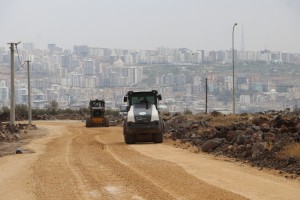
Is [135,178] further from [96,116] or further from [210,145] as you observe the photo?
[96,116]

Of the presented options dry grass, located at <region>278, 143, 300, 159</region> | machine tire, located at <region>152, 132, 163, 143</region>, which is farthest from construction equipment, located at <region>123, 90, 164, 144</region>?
dry grass, located at <region>278, 143, 300, 159</region>

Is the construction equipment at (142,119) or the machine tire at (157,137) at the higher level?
the construction equipment at (142,119)

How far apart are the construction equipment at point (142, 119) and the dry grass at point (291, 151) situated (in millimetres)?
10886

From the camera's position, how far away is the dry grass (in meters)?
21.0

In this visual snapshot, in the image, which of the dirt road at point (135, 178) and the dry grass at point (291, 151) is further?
the dry grass at point (291, 151)

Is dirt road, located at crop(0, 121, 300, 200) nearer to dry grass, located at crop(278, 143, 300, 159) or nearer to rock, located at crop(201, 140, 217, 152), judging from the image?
dry grass, located at crop(278, 143, 300, 159)

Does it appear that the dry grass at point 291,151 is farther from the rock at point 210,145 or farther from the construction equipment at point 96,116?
the construction equipment at point 96,116

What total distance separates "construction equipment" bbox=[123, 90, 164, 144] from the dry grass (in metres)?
10.9

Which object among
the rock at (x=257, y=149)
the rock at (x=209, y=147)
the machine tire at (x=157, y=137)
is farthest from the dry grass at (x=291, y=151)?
the machine tire at (x=157, y=137)

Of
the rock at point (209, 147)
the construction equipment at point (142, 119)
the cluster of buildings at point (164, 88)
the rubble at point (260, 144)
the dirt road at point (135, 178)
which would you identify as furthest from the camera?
the cluster of buildings at point (164, 88)

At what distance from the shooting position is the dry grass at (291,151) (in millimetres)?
20953

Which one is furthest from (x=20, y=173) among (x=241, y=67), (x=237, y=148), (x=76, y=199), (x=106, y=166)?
(x=241, y=67)

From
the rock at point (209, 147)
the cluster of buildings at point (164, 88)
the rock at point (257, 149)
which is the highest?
the cluster of buildings at point (164, 88)

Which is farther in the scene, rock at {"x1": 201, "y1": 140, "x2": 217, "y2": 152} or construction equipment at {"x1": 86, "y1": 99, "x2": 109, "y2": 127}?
construction equipment at {"x1": 86, "y1": 99, "x2": 109, "y2": 127}
